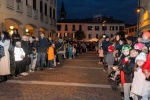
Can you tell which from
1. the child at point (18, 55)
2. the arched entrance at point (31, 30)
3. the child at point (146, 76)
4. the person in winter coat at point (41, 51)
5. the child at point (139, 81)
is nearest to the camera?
the child at point (146, 76)

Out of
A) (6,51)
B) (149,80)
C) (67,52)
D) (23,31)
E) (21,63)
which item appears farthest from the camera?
(67,52)

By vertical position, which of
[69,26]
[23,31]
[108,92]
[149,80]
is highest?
[69,26]

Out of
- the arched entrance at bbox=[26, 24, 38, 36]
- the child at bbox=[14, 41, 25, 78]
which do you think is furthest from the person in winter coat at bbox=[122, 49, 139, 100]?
the arched entrance at bbox=[26, 24, 38, 36]

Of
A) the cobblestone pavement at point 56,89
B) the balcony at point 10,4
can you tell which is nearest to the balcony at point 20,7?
the balcony at point 10,4

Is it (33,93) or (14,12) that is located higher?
(14,12)

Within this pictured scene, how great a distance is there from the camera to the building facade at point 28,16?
23562mm

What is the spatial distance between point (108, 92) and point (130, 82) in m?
2.26

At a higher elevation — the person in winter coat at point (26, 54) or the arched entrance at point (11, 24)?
the arched entrance at point (11, 24)

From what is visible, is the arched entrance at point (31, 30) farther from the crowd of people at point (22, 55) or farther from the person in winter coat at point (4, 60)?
the person in winter coat at point (4, 60)

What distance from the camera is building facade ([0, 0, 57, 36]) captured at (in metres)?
23.6

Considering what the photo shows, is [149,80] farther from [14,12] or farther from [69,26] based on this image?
[69,26]

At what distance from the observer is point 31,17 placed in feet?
99.8

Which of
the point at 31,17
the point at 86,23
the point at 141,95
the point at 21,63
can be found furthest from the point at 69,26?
the point at 141,95

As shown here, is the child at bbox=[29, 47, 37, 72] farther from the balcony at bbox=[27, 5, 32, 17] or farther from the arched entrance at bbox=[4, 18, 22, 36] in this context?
the balcony at bbox=[27, 5, 32, 17]
